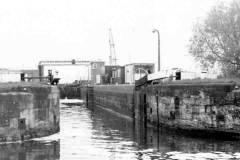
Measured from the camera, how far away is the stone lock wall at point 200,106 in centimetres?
2477

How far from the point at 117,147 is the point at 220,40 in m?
24.1

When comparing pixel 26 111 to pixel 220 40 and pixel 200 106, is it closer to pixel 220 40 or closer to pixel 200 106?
pixel 200 106

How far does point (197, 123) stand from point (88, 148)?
8052 millimetres

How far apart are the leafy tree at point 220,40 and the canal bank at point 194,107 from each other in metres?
9.03

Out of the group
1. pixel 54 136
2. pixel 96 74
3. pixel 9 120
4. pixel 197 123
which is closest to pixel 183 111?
pixel 197 123

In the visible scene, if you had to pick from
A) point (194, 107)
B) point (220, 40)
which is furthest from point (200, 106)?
point (220, 40)

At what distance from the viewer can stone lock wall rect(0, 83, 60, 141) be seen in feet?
72.3

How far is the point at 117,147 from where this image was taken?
22.0 meters

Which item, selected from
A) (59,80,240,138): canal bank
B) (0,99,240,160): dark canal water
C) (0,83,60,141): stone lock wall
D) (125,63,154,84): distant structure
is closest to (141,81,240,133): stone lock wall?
(59,80,240,138): canal bank

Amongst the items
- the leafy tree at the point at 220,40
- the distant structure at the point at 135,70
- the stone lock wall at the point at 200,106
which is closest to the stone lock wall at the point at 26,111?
the stone lock wall at the point at 200,106

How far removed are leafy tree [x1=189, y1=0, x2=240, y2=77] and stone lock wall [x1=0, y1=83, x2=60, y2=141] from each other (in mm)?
21277

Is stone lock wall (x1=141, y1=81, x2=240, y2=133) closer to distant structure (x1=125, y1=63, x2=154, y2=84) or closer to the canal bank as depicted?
the canal bank

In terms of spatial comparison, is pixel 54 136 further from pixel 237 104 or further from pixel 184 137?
pixel 237 104

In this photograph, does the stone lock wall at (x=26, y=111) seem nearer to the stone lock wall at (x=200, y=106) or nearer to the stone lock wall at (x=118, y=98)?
the stone lock wall at (x=200, y=106)
